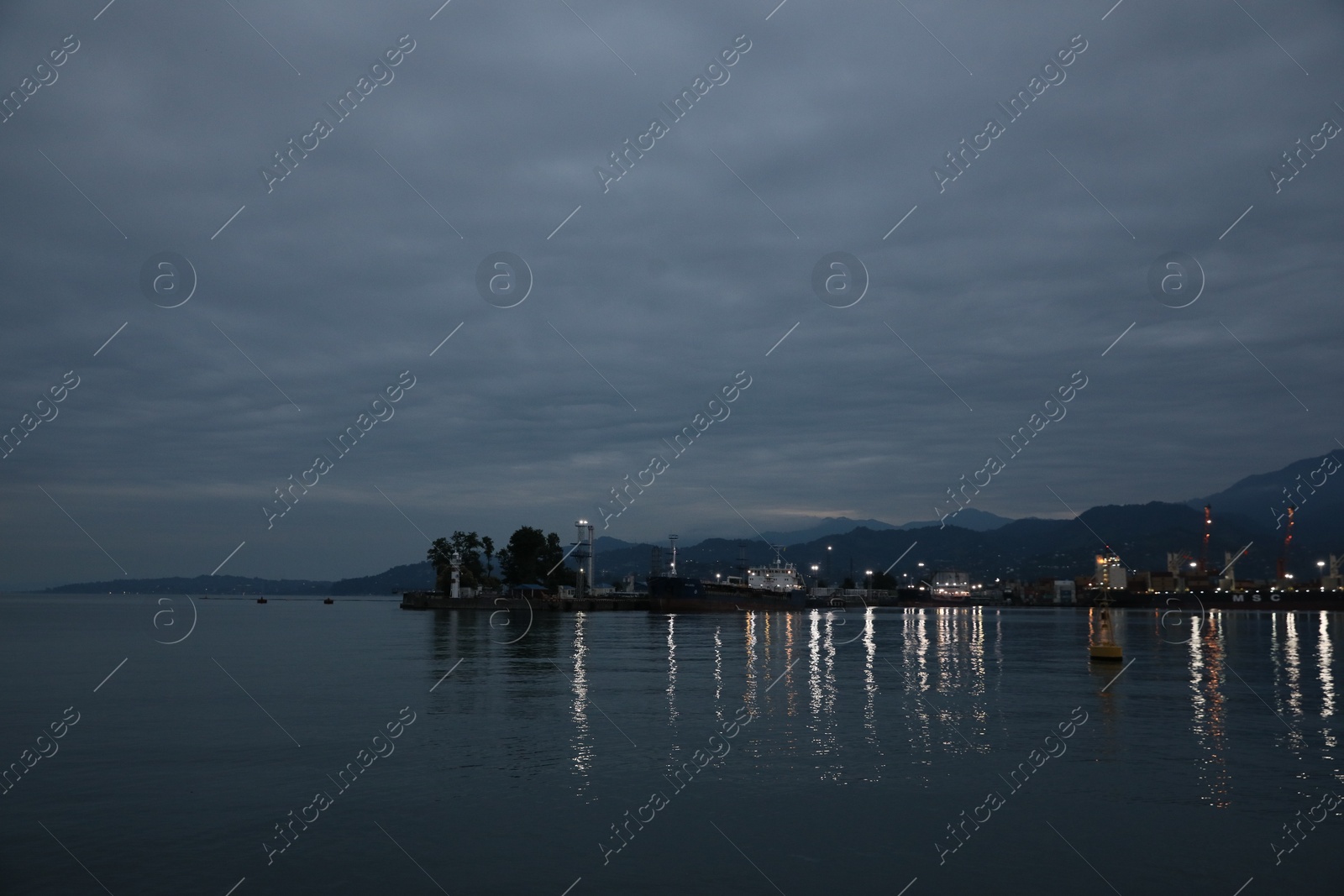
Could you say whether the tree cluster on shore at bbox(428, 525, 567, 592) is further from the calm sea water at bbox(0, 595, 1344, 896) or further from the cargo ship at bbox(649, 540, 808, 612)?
the calm sea water at bbox(0, 595, 1344, 896)

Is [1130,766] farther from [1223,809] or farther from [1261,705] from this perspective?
[1261,705]

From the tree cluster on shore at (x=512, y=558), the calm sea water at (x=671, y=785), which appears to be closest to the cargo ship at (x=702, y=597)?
the tree cluster on shore at (x=512, y=558)

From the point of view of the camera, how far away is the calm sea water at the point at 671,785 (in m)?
14.1

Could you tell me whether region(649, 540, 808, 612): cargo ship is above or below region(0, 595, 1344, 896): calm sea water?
below

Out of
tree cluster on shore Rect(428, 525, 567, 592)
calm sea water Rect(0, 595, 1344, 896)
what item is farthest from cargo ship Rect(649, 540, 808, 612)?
calm sea water Rect(0, 595, 1344, 896)

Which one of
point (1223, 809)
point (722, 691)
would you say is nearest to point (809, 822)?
point (1223, 809)

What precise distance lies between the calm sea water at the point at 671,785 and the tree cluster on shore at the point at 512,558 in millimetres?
142978

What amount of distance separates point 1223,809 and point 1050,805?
3.20 meters

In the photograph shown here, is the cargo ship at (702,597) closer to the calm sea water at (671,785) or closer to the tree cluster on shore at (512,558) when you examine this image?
the tree cluster on shore at (512,558)

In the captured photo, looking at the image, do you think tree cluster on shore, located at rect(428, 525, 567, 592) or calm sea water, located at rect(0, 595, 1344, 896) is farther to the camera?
tree cluster on shore, located at rect(428, 525, 567, 592)

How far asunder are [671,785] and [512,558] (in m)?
172

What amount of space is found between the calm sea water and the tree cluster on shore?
469 ft

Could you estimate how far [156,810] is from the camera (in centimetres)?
1719

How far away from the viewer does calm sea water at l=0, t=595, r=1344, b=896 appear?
46.3 ft
